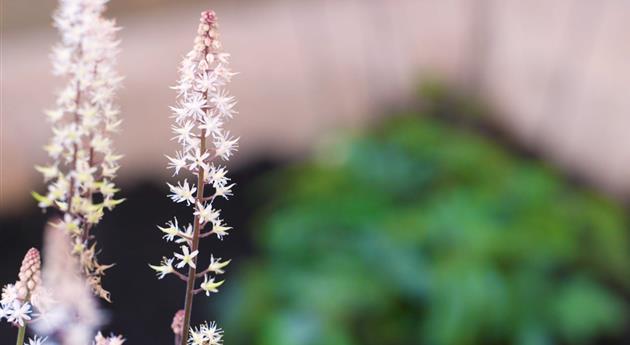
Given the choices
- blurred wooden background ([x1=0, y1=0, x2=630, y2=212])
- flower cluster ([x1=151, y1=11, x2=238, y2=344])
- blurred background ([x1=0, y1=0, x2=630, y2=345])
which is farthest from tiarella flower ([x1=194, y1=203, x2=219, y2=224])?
Result: blurred wooden background ([x1=0, y1=0, x2=630, y2=212])

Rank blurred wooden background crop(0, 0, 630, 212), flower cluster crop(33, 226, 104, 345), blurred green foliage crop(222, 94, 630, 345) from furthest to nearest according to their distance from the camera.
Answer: blurred wooden background crop(0, 0, 630, 212) < blurred green foliage crop(222, 94, 630, 345) < flower cluster crop(33, 226, 104, 345)

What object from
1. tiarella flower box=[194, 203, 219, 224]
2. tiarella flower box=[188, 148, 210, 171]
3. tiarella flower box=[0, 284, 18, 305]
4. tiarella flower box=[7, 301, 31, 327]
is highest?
tiarella flower box=[188, 148, 210, 171]

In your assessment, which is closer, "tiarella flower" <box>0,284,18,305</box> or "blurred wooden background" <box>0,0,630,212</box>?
"tiarella flower" <box>0,284,18,305</box>

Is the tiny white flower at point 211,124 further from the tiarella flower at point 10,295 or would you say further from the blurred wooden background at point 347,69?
the blurred wooden background at point 347,69

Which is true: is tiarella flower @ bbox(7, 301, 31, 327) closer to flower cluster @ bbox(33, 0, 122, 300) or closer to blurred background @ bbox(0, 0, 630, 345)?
flower cluster @ bbox(33, 0, 122, 300)

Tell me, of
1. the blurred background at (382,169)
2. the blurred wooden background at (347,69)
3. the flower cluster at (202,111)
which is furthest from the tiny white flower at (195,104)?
the blurred wooden background at (347,69)

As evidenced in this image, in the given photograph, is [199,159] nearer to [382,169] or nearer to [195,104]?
[195,104]

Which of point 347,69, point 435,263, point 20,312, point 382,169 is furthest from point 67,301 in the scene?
point 347,69
